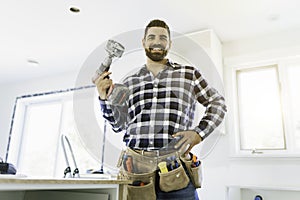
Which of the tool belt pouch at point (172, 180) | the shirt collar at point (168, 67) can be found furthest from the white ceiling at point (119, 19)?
the tool belt pouch at point (172, 180)

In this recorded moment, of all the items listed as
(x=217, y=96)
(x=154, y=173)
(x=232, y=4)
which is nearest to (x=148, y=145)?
(x=154, y=173)

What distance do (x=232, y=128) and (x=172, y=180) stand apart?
1263 mm

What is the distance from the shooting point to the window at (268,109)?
1.90 m

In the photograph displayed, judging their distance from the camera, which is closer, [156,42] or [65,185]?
[65,185]

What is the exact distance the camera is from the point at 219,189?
6.21 ft

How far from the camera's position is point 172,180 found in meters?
0.90

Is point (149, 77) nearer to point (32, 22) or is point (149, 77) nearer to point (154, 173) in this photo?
point (154, 173)

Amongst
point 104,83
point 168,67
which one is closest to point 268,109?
point 168,67

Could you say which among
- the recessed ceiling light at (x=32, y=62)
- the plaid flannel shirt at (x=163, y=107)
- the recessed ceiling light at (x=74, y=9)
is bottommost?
the plaid flannel shirt at (x=163, y=107)

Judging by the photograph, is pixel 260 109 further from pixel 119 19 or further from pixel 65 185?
pixel 65 185

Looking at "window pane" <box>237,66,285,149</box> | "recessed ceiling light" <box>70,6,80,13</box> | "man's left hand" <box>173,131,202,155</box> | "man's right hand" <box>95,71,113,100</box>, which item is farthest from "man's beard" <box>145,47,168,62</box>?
"window pane" <box>237,66,285,149</box>

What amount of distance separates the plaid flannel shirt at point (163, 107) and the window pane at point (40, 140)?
226 cm

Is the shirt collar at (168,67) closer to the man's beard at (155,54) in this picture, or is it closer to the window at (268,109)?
the man's beard at (155,54)

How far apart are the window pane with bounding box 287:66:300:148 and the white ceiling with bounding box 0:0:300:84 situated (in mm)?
343
